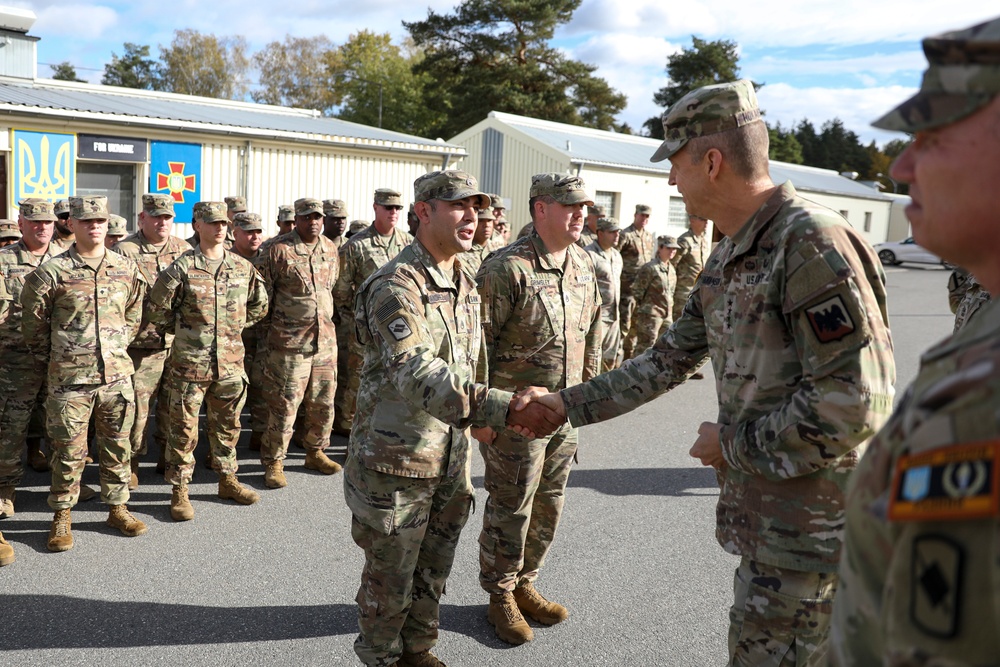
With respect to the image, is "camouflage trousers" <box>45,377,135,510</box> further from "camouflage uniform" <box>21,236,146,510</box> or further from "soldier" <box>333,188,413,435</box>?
"soldier" <box>333,188,413,435</box>

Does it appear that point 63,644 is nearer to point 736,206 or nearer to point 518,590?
point 518,590

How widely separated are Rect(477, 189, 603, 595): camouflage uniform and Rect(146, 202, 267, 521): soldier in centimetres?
252

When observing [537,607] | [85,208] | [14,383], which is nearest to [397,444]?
[537,607]

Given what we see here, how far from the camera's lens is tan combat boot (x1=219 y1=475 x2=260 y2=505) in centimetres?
606

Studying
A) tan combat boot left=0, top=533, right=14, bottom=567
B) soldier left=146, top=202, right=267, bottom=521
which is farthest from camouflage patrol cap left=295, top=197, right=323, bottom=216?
tan combat boot left=0, top=533, right=14, bottom=567

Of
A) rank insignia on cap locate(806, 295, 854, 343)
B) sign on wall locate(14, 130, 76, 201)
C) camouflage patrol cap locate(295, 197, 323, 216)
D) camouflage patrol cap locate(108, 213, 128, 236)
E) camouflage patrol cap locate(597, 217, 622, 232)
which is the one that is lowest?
rank insignia on cap locate(806, 295, 854, 343)

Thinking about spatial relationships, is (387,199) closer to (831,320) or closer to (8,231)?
(8,231)

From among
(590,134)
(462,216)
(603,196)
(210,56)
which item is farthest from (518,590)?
(210,56)

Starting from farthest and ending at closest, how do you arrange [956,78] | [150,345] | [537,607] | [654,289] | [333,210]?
[654,289]
[333,210]
[150,345]
[537,607]
[956,78]

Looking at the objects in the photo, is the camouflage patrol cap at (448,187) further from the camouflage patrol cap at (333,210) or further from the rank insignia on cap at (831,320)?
the camouflage patrol cap at (333,210)

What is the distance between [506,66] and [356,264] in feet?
106

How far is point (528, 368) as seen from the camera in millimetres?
4484

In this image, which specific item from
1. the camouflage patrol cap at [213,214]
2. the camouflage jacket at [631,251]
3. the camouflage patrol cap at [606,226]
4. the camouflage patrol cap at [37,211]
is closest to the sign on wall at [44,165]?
the camouflage patrol cap at [37,211]

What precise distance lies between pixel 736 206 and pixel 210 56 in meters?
57.7
